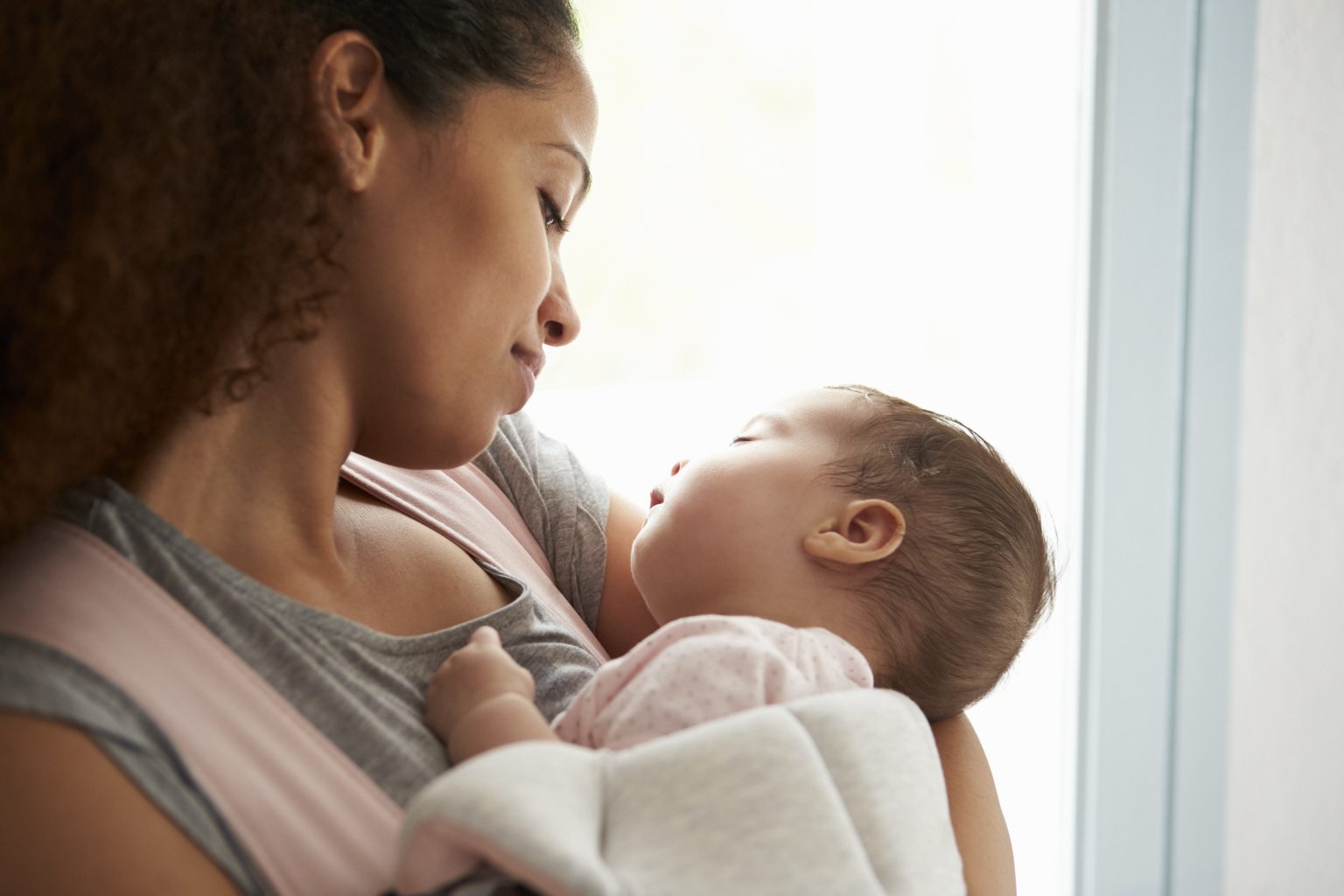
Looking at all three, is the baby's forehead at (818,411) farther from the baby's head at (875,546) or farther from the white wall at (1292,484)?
the white wall at (1292,484)

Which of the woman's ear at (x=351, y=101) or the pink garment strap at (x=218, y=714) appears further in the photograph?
the woman's ear at (x=351, y=101)

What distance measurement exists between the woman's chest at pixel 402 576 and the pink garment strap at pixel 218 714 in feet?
0.62

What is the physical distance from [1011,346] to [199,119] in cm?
178

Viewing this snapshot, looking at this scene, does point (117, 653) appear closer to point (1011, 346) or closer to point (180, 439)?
point (180, 439)

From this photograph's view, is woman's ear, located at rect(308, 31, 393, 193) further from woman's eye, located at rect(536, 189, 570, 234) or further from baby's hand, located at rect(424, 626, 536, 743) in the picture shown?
baby's hand, located at rect(424, 626, 536, 743)

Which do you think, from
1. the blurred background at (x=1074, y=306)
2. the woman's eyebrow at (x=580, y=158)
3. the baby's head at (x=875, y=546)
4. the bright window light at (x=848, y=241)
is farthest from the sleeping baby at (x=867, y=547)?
the bright window light at (x=848, y=241)

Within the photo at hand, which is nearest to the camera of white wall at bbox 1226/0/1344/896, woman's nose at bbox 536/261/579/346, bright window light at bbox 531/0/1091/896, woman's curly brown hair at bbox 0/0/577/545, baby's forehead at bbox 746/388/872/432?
woman's curly brown hair at bbox 0/0/577/545

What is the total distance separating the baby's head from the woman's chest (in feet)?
0.65

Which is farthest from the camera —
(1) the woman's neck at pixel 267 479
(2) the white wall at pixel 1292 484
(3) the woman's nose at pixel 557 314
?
(2) the white wall at pixel 1292 484

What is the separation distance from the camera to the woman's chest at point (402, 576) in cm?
99

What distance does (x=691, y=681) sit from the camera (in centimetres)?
91

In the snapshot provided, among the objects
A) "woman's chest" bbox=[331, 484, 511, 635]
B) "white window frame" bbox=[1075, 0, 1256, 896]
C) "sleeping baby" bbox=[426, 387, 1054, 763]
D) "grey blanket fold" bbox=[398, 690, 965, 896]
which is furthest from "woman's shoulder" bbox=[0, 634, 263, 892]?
"white window frame" bbox=[1075, 0, 1256, 896]

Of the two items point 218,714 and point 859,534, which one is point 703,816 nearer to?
point 218,714

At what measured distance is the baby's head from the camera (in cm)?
113
